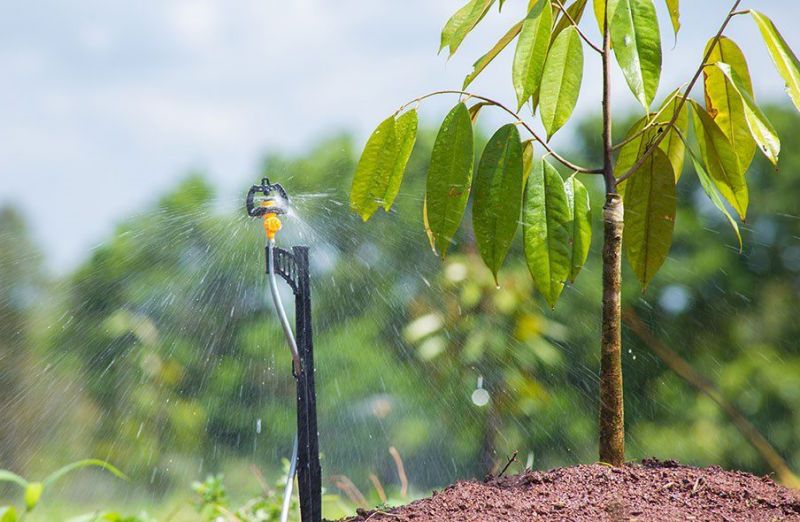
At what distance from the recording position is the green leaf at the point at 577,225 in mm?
1409

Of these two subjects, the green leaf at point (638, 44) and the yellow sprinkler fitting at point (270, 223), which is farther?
the yellow sprinkler fitting at point (270, 223)

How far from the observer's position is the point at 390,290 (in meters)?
3.37

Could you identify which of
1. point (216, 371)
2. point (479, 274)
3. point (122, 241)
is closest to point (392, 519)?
point (479, 274)

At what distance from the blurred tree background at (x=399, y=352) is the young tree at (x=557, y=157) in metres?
1.43

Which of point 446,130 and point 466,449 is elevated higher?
point 446,130

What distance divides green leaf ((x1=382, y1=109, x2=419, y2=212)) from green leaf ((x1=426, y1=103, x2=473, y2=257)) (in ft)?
0.27

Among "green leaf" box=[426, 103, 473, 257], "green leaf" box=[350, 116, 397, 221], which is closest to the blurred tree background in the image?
"green leaf" box=[350, 116, 397, 221]

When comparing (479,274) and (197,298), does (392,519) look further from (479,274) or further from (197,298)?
(197,298)

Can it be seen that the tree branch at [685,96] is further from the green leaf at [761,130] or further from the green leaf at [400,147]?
the green leaf at [400,147]

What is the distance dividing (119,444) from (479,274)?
178 centimetres

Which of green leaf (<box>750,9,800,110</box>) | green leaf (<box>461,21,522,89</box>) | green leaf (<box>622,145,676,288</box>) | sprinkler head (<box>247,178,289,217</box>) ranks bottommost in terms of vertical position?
green leaf (<box>622,145,676,288</box>)

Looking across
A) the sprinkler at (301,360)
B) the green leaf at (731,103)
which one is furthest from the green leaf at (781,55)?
the sprinkler at (301,360)

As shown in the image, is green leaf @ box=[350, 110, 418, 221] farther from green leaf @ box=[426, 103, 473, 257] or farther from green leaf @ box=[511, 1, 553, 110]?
green leaf @ box=[511, 1, 553, 110]

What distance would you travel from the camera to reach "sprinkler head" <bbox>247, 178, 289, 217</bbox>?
1413 millimetres
